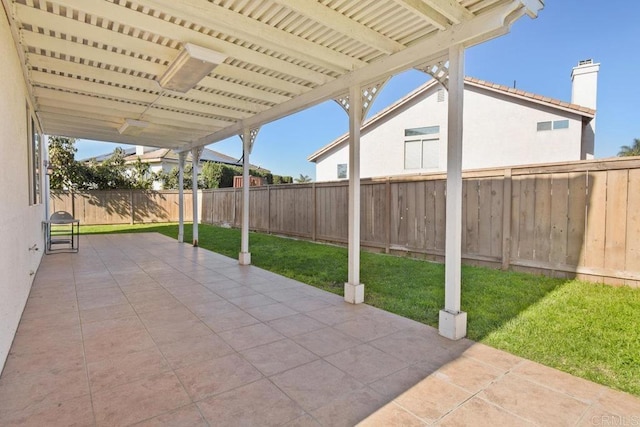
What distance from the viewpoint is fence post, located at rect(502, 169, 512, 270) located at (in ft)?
16.4

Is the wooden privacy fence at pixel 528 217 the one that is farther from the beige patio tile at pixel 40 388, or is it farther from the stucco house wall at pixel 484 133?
the beige patio tile at pixel 40 388

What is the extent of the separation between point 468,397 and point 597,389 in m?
0.84

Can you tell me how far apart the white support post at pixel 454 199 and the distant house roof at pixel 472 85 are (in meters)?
5.33

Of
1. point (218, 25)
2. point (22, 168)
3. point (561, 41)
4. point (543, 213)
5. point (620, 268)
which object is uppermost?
point (561, 41)

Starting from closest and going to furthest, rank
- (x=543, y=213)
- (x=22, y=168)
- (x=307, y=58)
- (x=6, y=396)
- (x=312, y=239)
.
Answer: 1. (x=6, y=396)
2. (x=307, y=58)
3. (x=22, y=168)
4. (x=543, y=213)
5. (x=312, y=239)

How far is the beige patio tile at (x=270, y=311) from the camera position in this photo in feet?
11.5

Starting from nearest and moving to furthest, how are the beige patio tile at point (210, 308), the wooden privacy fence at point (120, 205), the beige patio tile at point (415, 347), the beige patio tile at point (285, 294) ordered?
the beige patio tile at point (415, 347), the beige patio tile at point (210, 308), the beige patio tile at point (285, 294), the wooden privacy fence at point (120, 205)

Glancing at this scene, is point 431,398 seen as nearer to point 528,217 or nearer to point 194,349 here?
point 194,349

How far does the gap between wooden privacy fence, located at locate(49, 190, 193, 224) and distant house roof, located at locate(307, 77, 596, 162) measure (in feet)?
24.1

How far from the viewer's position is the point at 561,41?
37.0ft

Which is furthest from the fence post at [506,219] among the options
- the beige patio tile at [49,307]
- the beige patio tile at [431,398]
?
the beige patio tile at [49,307]

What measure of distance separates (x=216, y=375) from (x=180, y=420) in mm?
483

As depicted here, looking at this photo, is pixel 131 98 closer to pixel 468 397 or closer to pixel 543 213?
pixel 468 397

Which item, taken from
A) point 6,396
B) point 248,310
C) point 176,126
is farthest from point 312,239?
point 6,396
